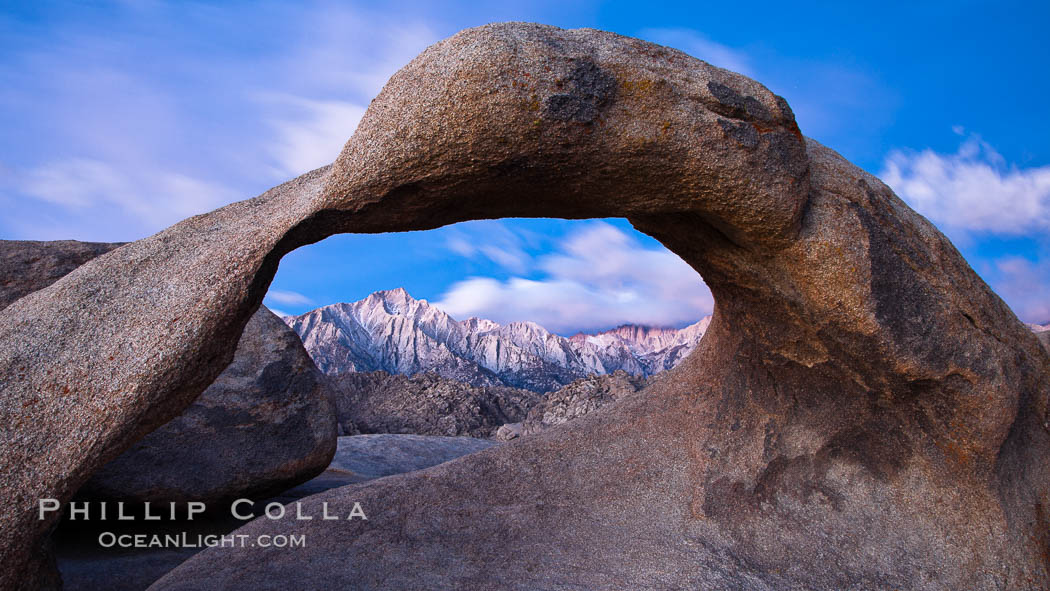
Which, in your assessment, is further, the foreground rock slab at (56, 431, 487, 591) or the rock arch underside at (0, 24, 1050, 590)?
the foreground rock slab at (56, 431, 487, 591)

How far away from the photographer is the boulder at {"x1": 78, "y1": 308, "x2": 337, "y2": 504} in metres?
5.49

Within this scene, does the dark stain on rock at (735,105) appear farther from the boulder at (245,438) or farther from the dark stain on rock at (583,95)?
the boulder at (245,438)

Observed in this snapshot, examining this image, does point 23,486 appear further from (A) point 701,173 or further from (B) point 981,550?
(B) point 981,550

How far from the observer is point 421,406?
44.9ft

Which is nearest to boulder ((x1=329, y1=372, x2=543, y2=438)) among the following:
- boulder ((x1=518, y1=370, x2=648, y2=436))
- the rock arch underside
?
boulder ((x1=518, y1=370, x2=648, y2=436))

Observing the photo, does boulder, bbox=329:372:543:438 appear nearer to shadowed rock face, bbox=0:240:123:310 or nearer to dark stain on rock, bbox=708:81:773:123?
shadowed rock face, bbox=0:240:123:310

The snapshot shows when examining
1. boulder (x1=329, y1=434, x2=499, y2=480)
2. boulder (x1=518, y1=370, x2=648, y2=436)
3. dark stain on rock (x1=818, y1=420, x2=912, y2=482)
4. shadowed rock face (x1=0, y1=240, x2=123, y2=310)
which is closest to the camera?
dark stain on rock (x1=818, y1=420, x2=912, y2=482)

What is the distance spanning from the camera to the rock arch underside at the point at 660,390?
9.58 ft

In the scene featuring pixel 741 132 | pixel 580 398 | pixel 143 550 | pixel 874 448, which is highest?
pixel 741 132

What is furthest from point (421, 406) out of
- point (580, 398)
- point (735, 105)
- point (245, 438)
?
point (735, 105)

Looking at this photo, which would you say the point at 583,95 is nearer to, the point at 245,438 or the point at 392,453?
the point at 245,438

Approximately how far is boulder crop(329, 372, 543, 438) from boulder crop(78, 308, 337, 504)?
675 cm

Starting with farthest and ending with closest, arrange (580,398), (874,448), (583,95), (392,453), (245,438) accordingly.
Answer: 1. (580,398)
2. (392,453)
3. (245,438)
4. (874,448)
5. (583,95)

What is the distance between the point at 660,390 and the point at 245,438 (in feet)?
12.6
